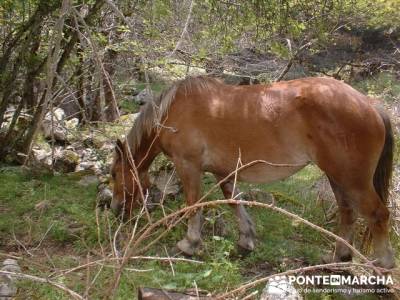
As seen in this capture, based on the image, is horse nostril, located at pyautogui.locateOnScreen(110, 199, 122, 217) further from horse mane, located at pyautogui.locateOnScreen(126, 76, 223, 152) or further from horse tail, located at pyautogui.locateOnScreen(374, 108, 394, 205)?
horse tail, located at pyautogui.locateOnScreen(374, 108, 394, 205)

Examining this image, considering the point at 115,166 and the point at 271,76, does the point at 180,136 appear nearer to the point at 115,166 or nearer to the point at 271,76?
the point at 115,166

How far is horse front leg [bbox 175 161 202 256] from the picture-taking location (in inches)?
196

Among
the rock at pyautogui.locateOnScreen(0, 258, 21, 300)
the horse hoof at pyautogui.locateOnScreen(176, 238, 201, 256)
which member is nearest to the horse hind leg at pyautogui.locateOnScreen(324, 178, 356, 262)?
the horse hoof at pyautogui.locateOnScreen(176, 238, 201, 256)

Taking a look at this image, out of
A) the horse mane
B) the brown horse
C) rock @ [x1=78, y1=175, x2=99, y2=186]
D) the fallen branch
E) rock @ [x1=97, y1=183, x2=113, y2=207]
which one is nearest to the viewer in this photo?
the fallen branch

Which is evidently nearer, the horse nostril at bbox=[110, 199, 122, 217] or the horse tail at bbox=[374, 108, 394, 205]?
the horse tail at bbox=[374, 108, 394, 205]

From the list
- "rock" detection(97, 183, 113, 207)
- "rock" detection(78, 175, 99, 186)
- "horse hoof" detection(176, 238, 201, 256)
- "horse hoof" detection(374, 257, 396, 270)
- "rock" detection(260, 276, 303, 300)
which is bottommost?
"horse hoof" detection(176, 238, 201, 256)

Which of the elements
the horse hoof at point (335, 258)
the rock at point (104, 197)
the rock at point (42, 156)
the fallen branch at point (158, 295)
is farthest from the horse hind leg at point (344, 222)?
the rock at point (42, 156)

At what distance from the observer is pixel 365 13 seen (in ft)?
33.2

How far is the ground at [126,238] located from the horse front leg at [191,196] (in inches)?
4.6

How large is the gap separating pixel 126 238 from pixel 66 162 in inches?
143

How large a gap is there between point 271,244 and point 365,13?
6600 mm

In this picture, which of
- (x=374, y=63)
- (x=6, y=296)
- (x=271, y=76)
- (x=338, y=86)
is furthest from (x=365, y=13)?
(x=6, y=296)

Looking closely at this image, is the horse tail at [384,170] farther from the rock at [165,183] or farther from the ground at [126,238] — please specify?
the rock at [165,183]

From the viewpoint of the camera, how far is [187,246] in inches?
195
